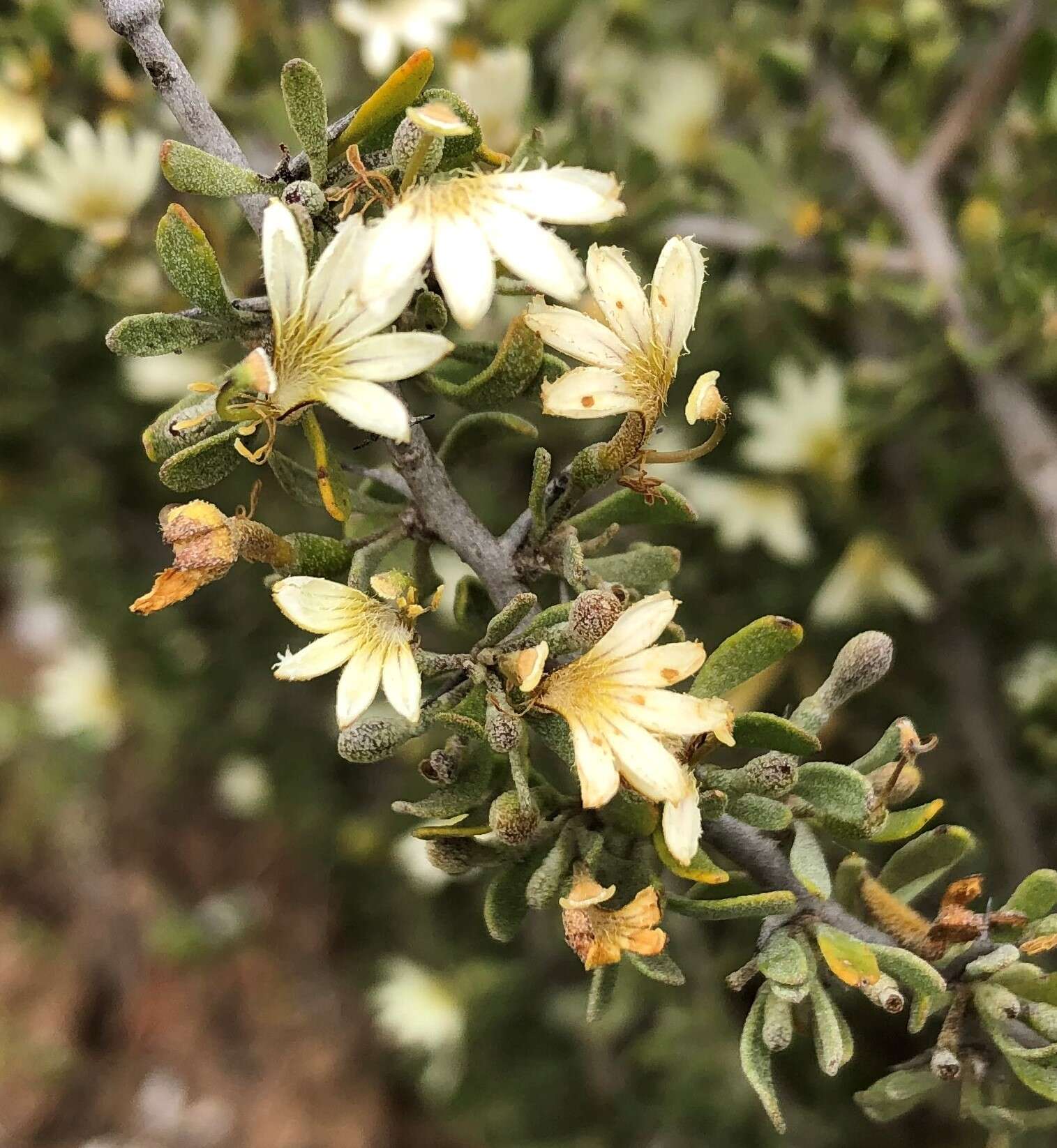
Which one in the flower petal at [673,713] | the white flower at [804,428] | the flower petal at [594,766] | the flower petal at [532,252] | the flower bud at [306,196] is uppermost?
the flower petal at [532,252]

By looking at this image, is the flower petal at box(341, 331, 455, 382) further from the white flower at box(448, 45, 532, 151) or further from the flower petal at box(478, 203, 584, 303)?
the white flower at box(448, 45, 532, 151)

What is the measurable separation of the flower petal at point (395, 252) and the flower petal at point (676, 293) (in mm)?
146

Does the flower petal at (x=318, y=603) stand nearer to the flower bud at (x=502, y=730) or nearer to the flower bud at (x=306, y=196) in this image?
the flower bud at (x=502, y=730)

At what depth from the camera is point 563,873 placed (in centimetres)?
63

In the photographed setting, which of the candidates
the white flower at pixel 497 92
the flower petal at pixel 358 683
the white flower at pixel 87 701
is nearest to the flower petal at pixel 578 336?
the flower petal at pixel 358 683

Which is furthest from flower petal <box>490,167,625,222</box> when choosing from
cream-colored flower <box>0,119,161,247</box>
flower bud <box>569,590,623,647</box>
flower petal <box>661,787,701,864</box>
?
cream-colored flower <box>0,119,161,247</box>

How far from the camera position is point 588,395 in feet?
1.92

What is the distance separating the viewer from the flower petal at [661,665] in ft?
1.83

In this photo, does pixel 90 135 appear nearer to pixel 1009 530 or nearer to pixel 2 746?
pixel 1009 530

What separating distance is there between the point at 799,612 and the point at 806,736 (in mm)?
1080

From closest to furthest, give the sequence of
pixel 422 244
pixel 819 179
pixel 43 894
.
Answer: pixel 422 244 → pixel 819 179 → pixel 43 894

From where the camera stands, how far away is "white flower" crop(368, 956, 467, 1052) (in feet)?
5.57

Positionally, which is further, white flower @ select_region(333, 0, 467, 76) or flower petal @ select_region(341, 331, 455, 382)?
white flower @ select_region(333, 0, 467, 76)

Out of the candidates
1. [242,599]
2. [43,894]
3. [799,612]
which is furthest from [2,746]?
[799,612]
